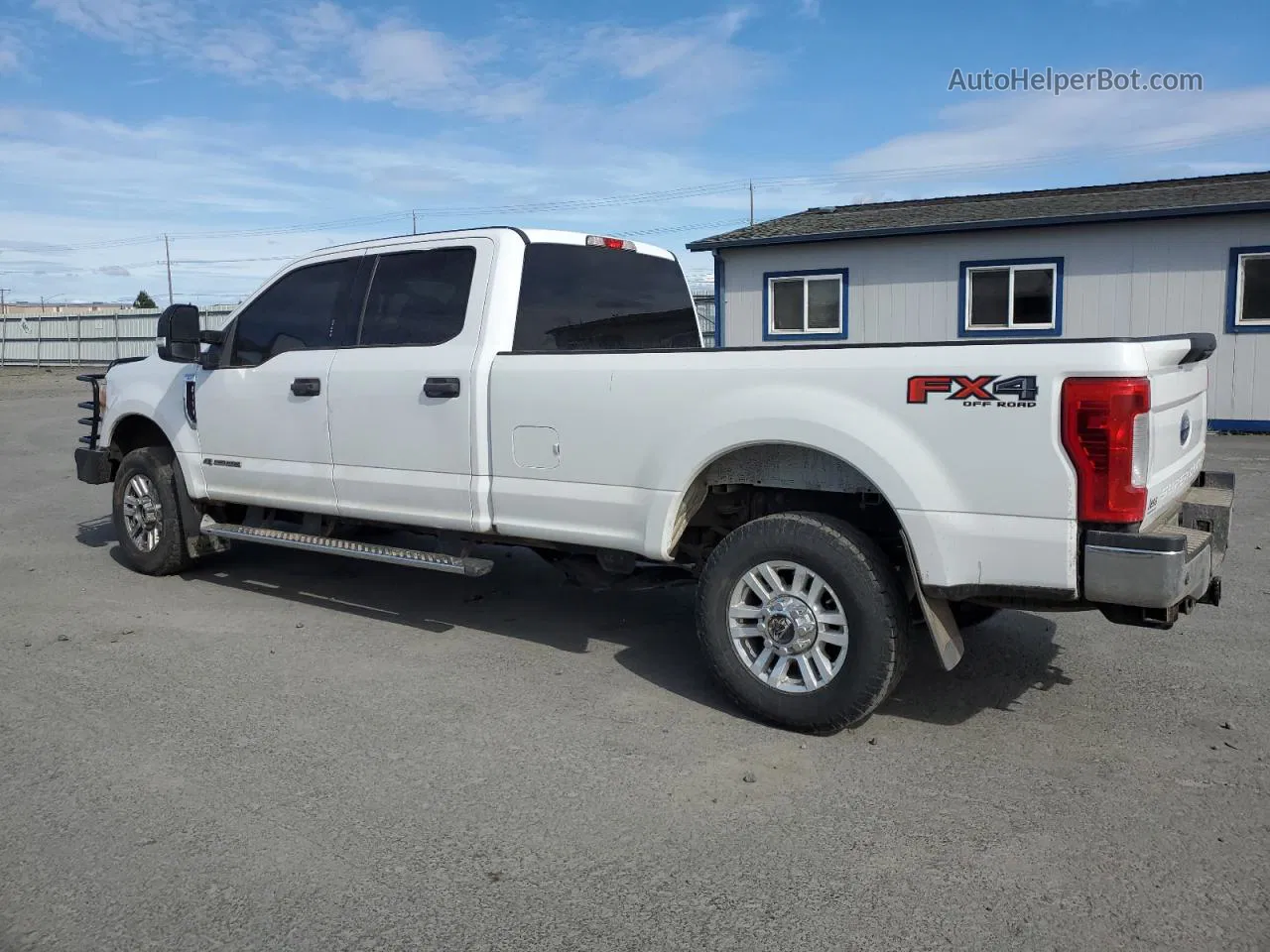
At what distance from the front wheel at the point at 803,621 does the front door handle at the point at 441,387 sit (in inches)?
62.8

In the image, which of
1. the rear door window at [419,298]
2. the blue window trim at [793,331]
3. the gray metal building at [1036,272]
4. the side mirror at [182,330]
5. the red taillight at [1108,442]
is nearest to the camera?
the red taillight at [1108,442]

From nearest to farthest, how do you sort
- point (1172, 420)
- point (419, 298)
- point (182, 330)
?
point (1172, 420), point (419, 298), point (182, 330)

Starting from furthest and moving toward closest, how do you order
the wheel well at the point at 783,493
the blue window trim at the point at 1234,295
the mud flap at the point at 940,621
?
the blue window trim at the point at 1234,295, the wheel well at the point at 783,493, the mud flap at the point at 940,621

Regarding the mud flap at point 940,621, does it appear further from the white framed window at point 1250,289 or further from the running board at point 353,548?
the white framed window at point 1250,289

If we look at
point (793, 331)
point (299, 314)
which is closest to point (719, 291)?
point (793, 331)

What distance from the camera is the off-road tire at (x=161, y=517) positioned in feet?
23.1

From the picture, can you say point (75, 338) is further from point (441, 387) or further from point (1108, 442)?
point (1108, 442)

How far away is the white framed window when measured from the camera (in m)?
15.1

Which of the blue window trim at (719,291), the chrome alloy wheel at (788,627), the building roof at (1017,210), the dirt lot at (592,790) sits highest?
the building roof at (1017,210)

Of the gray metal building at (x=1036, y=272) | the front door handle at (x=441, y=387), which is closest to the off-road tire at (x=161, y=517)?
the front door handle at (x=441, y=387)

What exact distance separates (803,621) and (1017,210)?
46.7ft

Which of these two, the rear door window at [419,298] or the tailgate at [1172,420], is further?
the rear door window at [419,298]

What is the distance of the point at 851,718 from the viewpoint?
4285mm

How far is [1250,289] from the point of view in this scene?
1529 cm
